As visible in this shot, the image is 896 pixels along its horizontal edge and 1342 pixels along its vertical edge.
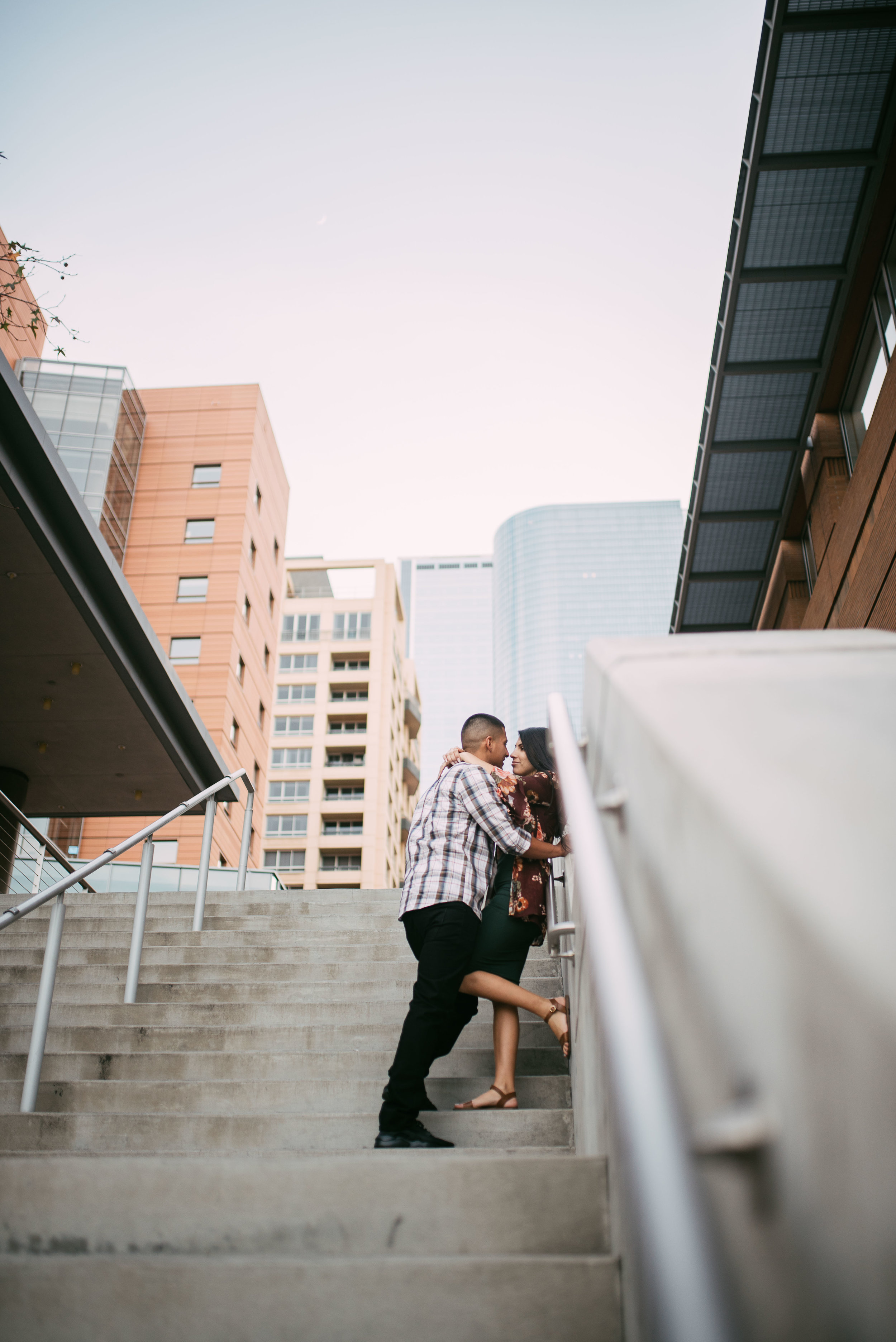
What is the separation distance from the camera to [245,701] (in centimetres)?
3688

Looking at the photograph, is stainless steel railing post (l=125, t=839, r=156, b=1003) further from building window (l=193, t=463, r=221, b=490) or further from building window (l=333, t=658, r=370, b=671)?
building window (l=333, t=658, r=370, b=671)

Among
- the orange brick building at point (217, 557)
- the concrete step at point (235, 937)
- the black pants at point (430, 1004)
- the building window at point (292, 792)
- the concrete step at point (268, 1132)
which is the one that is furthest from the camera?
the building window at point (292, 792)

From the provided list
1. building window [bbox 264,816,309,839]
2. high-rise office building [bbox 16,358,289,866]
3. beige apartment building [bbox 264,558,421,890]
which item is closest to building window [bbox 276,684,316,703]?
beige apartment building [bbox 264,558,421,890]

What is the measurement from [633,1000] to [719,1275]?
0.32 m

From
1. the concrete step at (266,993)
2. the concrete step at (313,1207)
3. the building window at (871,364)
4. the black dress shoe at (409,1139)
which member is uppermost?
the building window at (871,364)

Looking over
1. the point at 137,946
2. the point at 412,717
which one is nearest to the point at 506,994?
the point at 137,946

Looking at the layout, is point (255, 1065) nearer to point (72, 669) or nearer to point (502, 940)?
point (502, 940)

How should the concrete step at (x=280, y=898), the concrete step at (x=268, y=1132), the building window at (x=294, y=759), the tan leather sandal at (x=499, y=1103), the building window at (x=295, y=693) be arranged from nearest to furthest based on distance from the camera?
the concrete step at (x=268, y=1132)
the tan leather sandal at (x=499, y=1103)
the concrete step at (x=280, y=898)
the building window at (x=294, y=759)
the building window at (x=295, y=693)

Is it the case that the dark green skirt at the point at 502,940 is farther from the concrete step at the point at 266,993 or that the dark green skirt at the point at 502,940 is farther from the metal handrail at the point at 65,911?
the metal handrail at the point at 65,911

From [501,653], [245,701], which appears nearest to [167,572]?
[245,701]

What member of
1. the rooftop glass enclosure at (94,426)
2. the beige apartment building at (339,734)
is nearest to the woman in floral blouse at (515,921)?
the rooftop glass enclosure at (94,426)

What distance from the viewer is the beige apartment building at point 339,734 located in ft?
202

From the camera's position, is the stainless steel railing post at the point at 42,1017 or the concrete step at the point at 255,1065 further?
the concrete step at the point at 255,1065

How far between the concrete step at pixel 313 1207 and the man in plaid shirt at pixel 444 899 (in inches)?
37.4
